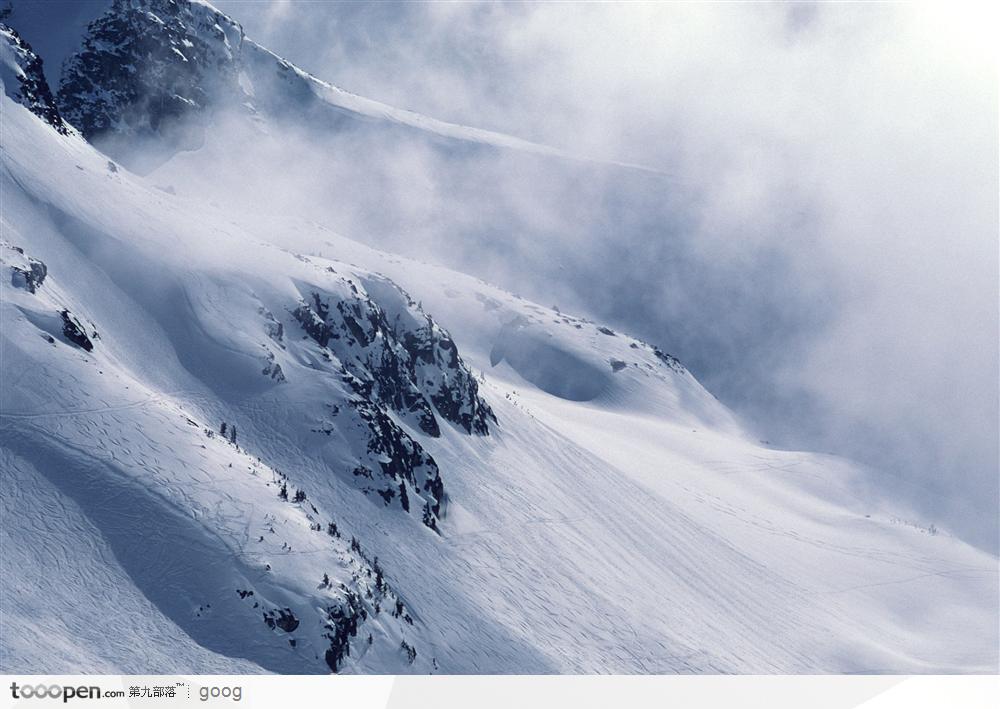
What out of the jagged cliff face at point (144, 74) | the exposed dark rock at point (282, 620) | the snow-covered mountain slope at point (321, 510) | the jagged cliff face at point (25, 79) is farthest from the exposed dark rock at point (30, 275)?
the jagged cliff face at point (144, 74)

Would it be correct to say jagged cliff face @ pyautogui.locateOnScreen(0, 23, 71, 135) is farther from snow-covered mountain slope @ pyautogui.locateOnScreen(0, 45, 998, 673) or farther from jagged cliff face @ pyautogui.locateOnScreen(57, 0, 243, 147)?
jagged cliff face @ pyautogui.locateOnScreen(57, 0, 243, 147)

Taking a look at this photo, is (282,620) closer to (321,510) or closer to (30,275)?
(321,510)

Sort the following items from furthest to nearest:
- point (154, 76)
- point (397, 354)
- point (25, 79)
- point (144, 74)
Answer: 1. point (154, 76)
2. point (144, 74)
3. point (397, 354)
4. point (25, 79)

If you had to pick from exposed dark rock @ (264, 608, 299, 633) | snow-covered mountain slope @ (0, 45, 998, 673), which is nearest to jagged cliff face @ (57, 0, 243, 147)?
snow-covered mountain slope @ (0, 45, 998, 673)

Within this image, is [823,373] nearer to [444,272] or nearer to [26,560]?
[444,272]

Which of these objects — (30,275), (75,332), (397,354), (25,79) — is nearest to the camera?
(75,332)

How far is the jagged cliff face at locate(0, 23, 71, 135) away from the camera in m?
54.3

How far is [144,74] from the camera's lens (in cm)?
13975

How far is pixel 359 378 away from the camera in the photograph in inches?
2061

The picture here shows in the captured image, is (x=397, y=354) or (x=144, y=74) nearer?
(x=397, y=354)
